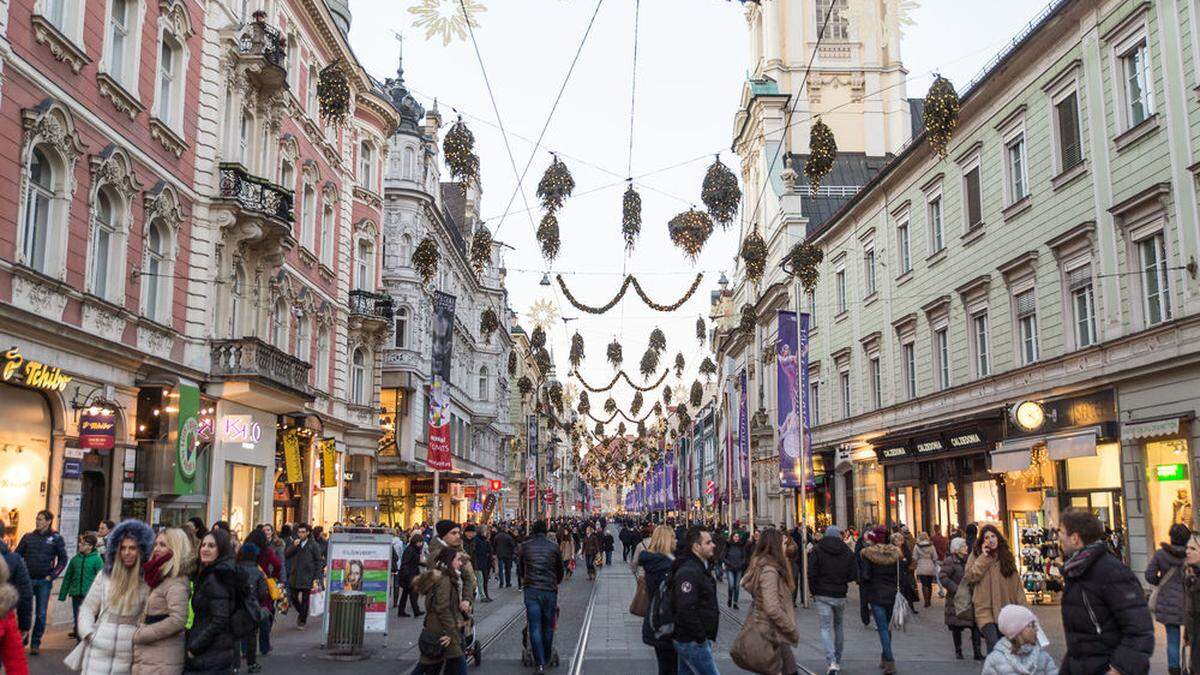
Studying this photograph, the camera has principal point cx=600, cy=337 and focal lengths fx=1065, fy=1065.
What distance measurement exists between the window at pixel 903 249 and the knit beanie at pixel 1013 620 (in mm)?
26845

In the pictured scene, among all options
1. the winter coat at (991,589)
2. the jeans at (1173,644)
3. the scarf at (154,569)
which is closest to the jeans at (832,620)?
the winter coat at (991,589)

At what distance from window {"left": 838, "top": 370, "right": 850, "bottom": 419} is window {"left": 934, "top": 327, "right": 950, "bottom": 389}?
29.1 feet

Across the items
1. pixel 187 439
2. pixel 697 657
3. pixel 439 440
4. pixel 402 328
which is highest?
pixel 402 328

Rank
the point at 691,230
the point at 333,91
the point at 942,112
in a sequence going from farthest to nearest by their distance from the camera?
the point at 691,230
the point at 942,112
the point at 333,91

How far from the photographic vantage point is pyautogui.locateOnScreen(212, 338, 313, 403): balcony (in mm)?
23484

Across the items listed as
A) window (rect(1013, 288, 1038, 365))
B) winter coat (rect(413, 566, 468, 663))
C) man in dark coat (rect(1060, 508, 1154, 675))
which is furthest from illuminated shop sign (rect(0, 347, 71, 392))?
window (rect(1013, 288, 1038, 365))

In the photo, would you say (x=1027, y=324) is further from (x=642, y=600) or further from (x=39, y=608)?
(x=39, y=608)

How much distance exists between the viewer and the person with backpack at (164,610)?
625cm

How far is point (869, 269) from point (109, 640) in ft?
106

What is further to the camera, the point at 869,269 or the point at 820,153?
the point at 869,269

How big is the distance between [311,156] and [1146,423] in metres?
22.7

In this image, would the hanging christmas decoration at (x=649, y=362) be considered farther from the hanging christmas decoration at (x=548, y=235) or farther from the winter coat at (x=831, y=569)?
the winter coat at (x=831, y=569)

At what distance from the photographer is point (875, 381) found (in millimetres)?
35594

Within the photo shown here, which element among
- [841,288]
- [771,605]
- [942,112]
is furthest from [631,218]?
[841,288]
